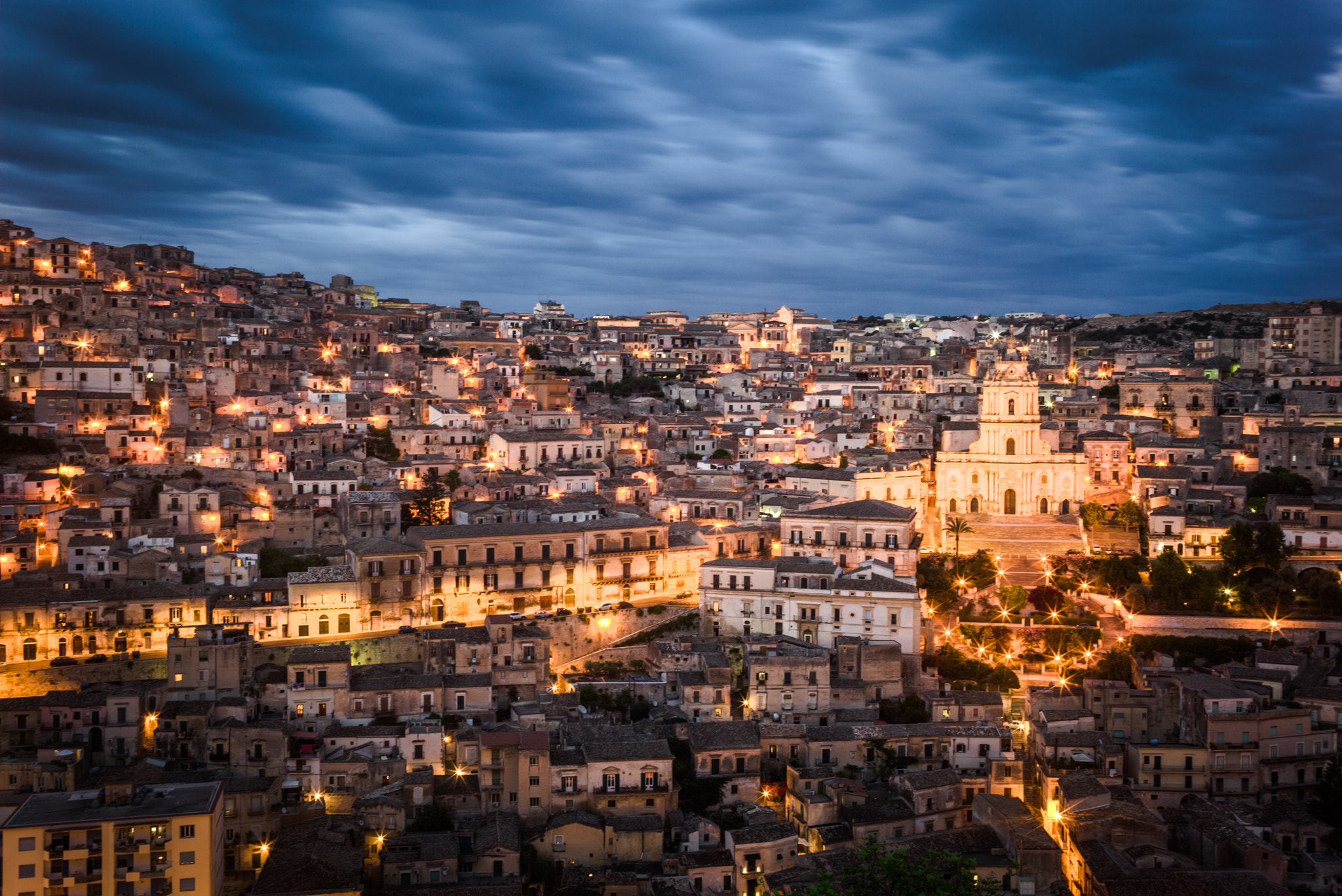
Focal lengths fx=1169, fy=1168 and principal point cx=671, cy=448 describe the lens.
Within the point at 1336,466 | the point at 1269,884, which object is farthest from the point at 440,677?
the point at 1336,466

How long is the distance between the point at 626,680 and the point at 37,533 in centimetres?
1949

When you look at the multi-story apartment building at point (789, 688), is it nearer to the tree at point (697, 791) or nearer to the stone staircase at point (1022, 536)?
the tree at point (697, 791)

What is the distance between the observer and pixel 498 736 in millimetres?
28531

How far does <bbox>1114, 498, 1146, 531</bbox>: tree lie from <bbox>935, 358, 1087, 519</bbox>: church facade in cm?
273

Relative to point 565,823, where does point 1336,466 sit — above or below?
above

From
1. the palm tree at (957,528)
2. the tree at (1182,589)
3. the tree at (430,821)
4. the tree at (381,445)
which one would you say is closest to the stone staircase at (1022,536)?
the palm tree at (957,528)

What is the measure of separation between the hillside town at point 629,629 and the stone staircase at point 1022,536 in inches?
8.3

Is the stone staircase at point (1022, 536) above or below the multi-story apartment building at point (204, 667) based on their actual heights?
above

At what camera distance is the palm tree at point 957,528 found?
137 ft

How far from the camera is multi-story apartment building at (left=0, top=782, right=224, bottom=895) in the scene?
76.5 ft

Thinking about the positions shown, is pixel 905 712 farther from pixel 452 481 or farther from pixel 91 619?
pixel 91 619

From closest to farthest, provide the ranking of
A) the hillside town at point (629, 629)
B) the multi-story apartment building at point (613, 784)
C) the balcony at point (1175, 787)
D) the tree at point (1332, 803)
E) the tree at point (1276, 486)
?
1. the hillside town at point (629, 629)
2. the tree at point (1332, 803)
3. the multi-story apartment building at point (613, 784)
4. the balcony at point (1175, 787)
5. the tree at point (1276, 486)

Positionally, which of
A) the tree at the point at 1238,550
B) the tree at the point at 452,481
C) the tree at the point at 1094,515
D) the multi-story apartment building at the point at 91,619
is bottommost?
the multi-story apartment building at the point at 91,619

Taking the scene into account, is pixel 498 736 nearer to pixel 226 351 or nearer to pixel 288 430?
pixel 288 430
